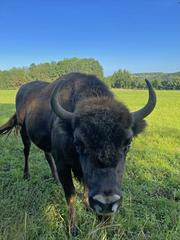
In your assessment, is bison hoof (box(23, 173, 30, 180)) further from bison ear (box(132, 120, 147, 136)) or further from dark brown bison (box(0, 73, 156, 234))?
bison ear (box(132, 120, 147, 136))

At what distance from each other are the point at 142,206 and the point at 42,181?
2004 mm

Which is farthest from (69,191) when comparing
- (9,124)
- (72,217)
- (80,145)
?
(9,124)

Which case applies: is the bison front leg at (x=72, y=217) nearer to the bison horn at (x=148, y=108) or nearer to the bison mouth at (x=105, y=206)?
the bison mouth at (x=105, y=206)

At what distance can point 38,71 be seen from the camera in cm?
10131

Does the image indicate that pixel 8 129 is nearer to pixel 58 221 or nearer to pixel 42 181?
pixel 42 181

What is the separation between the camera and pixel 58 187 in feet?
18.7

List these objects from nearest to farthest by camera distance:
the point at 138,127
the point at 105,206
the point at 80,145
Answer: the point at 105,206
the point at 80,145
the point at 138,127

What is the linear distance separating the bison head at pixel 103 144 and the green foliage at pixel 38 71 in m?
85.5

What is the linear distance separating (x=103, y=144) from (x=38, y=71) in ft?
330

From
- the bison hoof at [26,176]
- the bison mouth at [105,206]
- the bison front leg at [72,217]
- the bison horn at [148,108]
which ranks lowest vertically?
the bison hoof at [26,176]

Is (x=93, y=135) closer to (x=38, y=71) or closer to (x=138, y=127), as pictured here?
(x=138, y=127)

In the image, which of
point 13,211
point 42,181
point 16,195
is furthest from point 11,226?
point 42,181

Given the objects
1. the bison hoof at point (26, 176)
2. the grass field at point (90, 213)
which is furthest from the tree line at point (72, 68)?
the bison hoof at point (26, 176)

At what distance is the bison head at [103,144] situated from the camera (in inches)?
121
